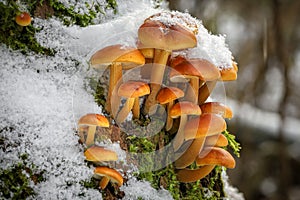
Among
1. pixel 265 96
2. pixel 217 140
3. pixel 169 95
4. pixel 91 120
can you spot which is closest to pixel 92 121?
pixel 91 120

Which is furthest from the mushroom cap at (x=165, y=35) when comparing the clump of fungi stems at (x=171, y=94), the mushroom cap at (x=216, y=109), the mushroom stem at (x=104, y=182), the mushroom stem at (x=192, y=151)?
the mushroom stem at (x=104, y=182)

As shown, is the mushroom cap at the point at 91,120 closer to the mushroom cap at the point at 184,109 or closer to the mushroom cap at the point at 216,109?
the mushroom cap at the point at 184,109

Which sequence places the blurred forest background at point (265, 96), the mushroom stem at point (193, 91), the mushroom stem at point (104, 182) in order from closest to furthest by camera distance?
the mushroom stem at point (104, 182), the mushroom stem at point (193, 91), the blurred forest background at point (265, 96)

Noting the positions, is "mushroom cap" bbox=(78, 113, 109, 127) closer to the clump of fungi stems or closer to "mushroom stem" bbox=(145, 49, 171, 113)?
the clump of fungi stems

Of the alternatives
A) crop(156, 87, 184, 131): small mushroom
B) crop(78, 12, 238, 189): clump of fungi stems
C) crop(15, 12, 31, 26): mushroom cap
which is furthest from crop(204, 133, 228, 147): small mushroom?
crop(15, 12, 31, 26): mushroom cap

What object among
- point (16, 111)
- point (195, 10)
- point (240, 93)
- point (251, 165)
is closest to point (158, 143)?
point (16, 111)

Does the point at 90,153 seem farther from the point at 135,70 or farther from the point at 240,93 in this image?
the point at 240,93
